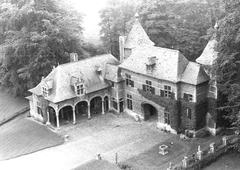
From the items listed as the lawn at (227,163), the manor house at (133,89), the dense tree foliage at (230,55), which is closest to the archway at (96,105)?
the manor house at (133,89)

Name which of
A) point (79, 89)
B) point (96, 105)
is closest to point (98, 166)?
point (79, 89)

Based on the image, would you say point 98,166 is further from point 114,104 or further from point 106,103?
point 106,103

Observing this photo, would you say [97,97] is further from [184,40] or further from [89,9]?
[89,9]

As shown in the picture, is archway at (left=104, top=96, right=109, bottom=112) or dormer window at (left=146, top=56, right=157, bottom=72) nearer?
dormer window at (left=146, top=56, right=157, bottom=72)

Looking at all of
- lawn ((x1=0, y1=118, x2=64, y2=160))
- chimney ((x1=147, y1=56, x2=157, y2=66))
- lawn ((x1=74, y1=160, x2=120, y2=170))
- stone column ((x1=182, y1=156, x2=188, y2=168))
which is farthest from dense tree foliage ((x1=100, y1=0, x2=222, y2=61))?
lawn ((x1=74, y1=160, x2=120, y2=170))

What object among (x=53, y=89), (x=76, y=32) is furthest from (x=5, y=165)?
(x=76, y=32)

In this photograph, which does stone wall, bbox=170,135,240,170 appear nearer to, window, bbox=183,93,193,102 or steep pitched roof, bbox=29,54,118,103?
window, bbox=183,93,193,102

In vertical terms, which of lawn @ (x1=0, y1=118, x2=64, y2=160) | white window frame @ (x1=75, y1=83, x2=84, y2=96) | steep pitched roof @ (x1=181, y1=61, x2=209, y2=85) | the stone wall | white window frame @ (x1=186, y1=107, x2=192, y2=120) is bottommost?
→ lawn @ (x1=0, y1=118, x2=64, y2=160)
